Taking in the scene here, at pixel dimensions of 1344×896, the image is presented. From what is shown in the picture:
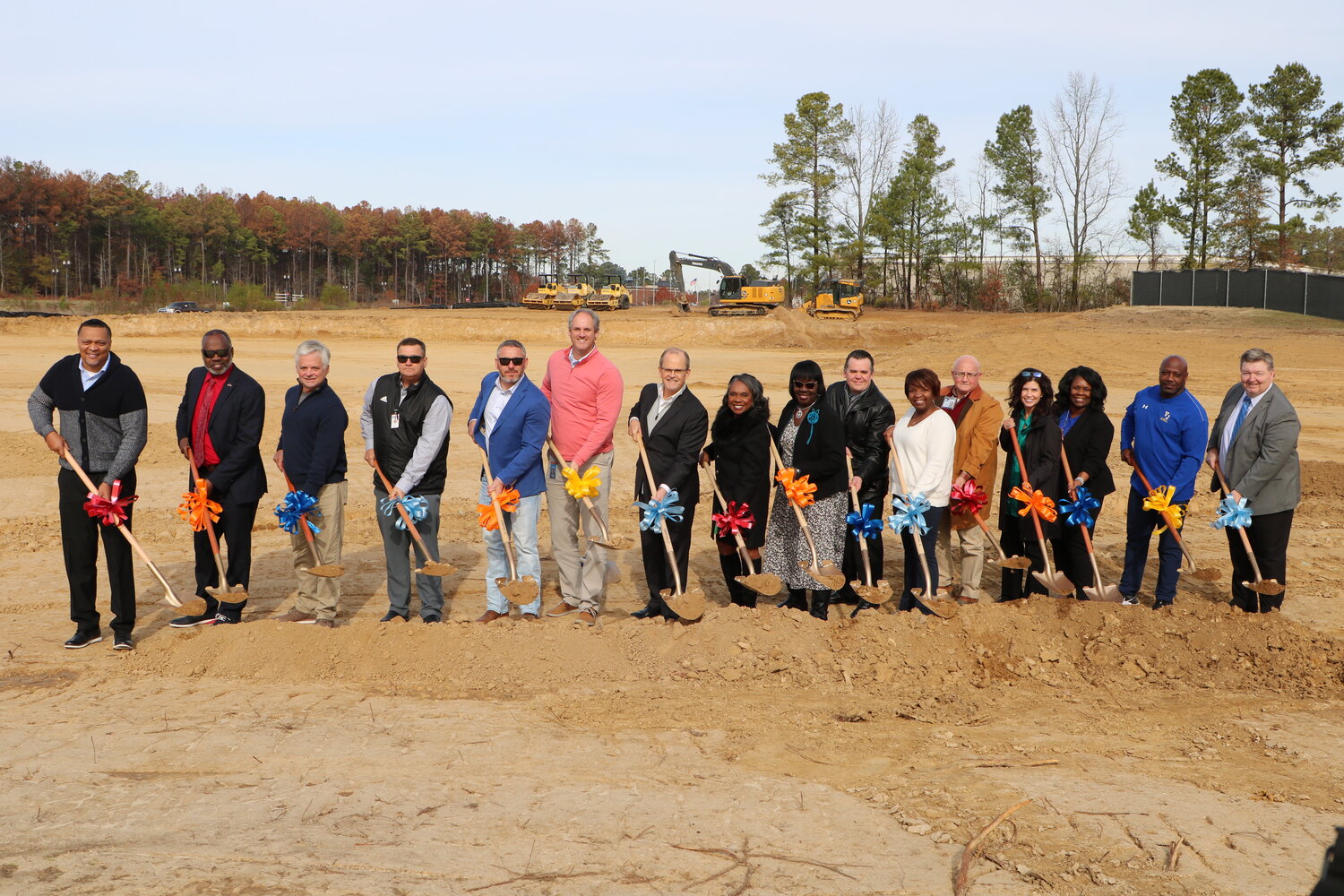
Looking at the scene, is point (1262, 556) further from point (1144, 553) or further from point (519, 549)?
point (519, 549)

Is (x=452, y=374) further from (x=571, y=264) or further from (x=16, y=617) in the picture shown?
(x=571, y=264)

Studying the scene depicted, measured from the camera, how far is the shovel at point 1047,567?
7406 mm

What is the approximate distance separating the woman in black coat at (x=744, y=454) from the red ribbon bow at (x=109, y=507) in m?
3.84

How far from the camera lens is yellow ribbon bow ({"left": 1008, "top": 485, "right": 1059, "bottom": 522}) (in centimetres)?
732

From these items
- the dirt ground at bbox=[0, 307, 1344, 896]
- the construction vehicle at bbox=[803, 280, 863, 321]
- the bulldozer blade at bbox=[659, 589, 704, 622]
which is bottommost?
the dirt ground at bbox=[0, 307, 1344, 896]

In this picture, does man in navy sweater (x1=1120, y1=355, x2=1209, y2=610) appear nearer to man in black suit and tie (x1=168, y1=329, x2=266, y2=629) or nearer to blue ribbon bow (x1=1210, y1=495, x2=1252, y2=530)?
blue ribbon bow (x1=1210, y1=495, x2=1252, y2=530)

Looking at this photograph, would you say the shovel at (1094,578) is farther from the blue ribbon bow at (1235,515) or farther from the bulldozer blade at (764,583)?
the bulldozer blade at (764,583)

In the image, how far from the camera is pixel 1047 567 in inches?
292

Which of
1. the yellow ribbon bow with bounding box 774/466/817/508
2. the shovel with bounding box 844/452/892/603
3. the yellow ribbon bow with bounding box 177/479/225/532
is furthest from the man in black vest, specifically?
the shovel with bounding box 844/452/892/603

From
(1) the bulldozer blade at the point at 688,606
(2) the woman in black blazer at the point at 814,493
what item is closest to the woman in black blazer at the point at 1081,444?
(2) the woman in black blazer at the point at 814,493

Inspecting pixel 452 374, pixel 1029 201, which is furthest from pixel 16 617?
pixel 1029 201

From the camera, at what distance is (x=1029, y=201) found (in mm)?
50500

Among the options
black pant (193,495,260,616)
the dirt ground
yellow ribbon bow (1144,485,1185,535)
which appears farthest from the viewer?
yellow ribbon bow (1144,485,1185,535)

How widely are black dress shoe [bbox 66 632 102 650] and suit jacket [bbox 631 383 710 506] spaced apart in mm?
3737
